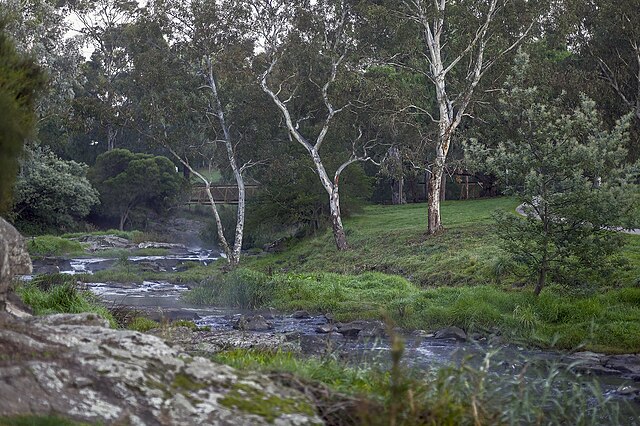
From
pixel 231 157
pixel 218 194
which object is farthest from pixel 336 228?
pixel 218 194

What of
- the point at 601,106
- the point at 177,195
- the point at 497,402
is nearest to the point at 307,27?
the point at 601,106

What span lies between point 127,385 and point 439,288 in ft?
62.5

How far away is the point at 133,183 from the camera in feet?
193

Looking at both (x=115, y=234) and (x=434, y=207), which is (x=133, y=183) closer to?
(x=115, y=234)

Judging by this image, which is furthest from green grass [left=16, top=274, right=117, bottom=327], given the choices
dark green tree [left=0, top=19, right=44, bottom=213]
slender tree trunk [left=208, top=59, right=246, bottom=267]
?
slender tree trunk [left=208, top=59, right=246, bottom=267]

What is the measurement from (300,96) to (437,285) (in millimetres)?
16974

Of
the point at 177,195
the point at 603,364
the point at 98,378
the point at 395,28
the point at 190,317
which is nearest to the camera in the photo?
the point at 98,378

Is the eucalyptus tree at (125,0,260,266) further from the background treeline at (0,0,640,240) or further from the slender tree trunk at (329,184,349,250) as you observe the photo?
the slender tree trunk at (329,184,349,250)

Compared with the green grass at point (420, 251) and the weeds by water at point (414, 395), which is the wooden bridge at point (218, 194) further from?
the weeds by water at point (414, 395)

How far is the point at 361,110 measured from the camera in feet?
128

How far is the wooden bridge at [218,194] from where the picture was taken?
56038 mm

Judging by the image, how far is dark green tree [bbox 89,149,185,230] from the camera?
5875 centimetres

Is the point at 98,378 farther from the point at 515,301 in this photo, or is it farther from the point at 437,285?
the point at 437,285

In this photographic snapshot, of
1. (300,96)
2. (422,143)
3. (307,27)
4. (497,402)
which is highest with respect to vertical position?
(307,27)
